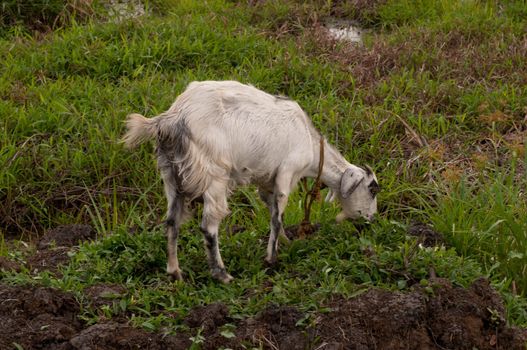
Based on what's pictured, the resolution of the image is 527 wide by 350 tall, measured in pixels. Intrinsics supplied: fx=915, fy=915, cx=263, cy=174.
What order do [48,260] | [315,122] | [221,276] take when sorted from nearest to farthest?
[221,276] < [48,260] < [315,122]

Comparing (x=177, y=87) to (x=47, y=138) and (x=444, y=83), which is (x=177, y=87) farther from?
(x=444, y=83)

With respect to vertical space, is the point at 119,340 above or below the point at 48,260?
above

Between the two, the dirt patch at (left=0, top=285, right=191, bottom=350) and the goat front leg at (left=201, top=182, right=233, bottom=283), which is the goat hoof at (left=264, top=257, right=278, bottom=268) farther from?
the dirt patch at (left=0, top=285, right=191, bottom=350)

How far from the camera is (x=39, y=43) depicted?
30.8ft

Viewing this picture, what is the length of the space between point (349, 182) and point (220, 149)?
3.67 feet

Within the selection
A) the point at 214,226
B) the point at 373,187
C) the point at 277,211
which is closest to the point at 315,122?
the point at 373,187

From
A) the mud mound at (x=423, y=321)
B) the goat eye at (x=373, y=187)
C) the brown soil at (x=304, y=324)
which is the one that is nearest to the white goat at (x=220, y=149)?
the goat eye at (x=373, y=187)

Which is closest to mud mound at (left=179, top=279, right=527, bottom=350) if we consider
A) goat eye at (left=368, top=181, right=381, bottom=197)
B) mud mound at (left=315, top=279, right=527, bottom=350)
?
mud mound at (left=315, top=279, right=527, bottom=350)

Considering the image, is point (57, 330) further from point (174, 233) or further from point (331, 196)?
point (331, 196)

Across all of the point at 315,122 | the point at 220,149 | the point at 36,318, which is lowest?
the point at 315,122

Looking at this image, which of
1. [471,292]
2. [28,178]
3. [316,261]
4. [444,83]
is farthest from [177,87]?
[471,292]

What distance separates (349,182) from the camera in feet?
20.3

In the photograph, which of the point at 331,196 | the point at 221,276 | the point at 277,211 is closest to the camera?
the point at 221,276

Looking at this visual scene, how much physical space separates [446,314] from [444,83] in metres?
4.26
